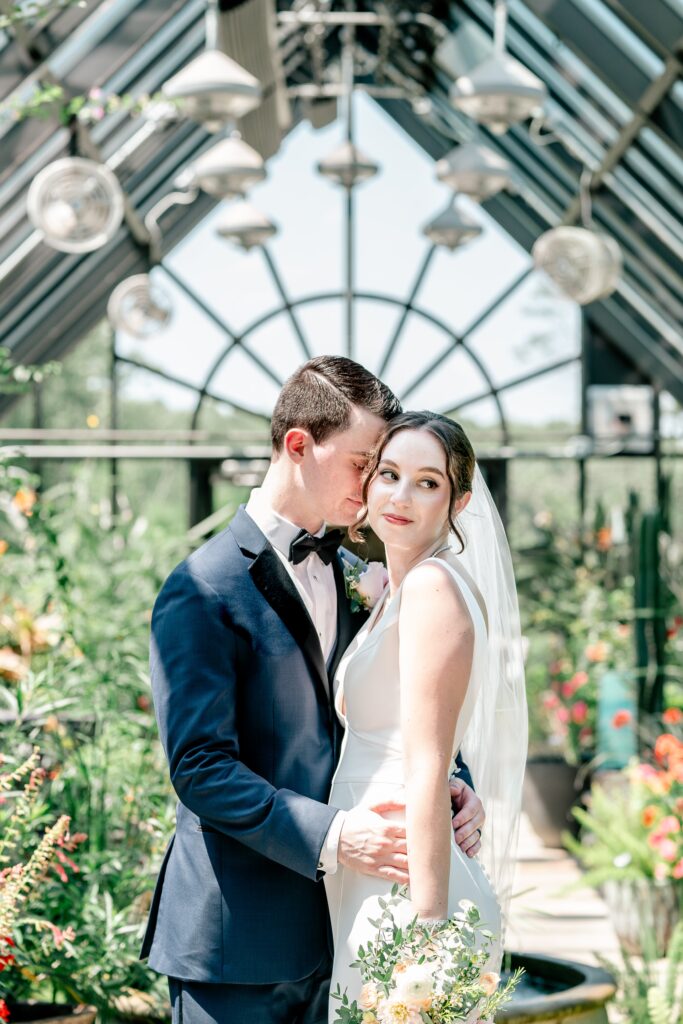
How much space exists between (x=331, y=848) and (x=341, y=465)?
1.86 ft

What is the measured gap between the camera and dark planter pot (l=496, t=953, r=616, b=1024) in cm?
267

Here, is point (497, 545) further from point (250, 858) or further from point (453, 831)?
point (250, 858)

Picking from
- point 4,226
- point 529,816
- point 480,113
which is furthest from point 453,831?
point 4,226

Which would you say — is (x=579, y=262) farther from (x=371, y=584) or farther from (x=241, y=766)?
(x=241, y=766)

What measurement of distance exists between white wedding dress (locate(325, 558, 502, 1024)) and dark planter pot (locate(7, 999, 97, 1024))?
72 centimetres

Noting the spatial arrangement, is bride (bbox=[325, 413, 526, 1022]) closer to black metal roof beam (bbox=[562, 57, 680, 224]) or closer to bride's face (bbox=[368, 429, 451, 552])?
bride's face (bbox=[368, 429, 451, 552])

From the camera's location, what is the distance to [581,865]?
22.8ft

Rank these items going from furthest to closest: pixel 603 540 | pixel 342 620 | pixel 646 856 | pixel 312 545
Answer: pixel 603 540, pixel 646 856, pixel 342 620, pixel 312 545

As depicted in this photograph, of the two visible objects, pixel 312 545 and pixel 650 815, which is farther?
→ pixel 650 815

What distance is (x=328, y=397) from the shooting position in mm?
2129

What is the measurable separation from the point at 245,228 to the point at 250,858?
5.76m

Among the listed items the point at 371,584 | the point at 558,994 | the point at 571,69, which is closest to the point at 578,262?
the point at 571,69

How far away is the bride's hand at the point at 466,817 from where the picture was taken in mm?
2129

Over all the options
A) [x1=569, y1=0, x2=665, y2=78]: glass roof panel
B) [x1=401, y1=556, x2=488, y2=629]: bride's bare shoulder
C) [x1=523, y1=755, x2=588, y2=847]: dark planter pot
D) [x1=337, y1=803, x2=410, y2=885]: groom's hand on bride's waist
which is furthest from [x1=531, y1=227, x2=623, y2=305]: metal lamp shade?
[x1=337, y1=803, x2=410, y2=885]: groom's hand on bride's waist
